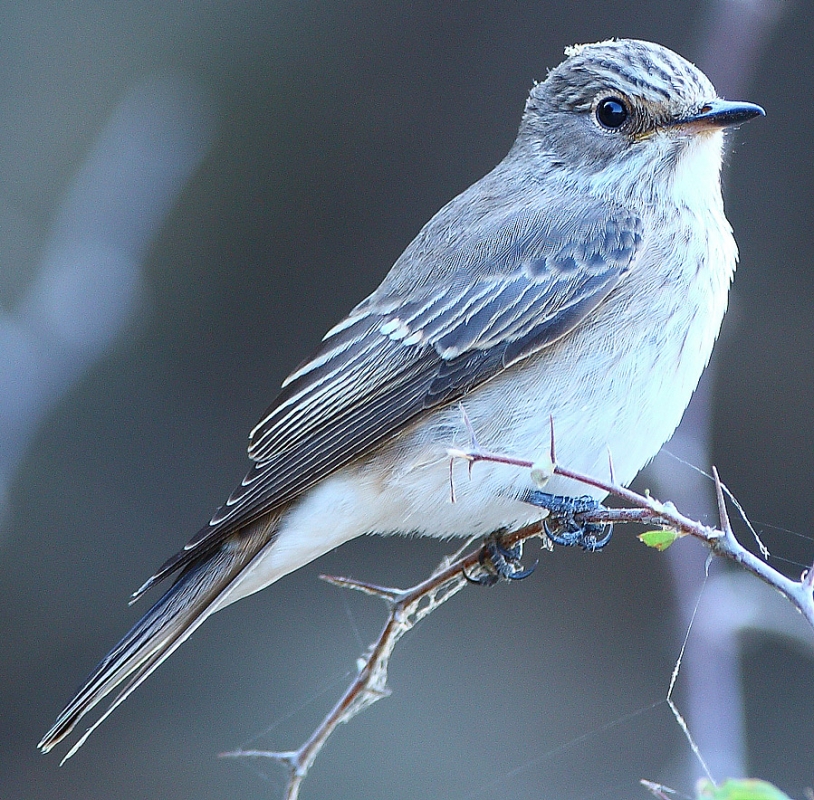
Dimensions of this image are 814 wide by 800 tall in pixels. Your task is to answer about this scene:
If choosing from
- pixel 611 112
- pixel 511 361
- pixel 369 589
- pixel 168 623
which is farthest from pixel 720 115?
pixel 168 623

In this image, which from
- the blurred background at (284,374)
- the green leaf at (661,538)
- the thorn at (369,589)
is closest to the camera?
the green leaf at (661,538)

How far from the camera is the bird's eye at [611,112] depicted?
3.03 meters

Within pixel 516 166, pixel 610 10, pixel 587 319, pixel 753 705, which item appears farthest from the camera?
pixel 610 10

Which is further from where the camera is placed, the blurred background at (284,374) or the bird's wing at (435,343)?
the blurred background at (284,374)

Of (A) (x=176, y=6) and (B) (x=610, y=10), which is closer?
(B) (x=610, y=10)

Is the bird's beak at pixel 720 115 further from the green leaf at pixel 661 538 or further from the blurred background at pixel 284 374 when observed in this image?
the blurred background at pixel 284 374

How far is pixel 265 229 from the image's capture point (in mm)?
5156

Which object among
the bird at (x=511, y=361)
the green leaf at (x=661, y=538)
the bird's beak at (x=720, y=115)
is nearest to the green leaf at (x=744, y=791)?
the green leaf at (x=661, y=538)

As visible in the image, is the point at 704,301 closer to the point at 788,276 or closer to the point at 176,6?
the point at 788,276

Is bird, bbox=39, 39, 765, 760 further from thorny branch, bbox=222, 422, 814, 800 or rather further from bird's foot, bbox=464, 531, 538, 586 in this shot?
thorny branch, bbox=222, 422, 814, 800

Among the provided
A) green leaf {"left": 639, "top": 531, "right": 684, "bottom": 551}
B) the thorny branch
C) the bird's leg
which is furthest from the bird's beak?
green leaf {"left": 639, "top": 531, "right": 684, "bottom": 551}

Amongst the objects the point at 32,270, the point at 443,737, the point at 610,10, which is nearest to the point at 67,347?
the point at 32,270

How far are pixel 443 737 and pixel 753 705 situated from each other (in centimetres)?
126

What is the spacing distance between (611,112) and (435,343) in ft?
2.65
